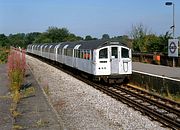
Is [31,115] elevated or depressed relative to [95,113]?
elevated

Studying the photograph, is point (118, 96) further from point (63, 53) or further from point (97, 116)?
point (63, 53)


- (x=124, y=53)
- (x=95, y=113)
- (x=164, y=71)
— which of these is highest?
(x=124, y=53)

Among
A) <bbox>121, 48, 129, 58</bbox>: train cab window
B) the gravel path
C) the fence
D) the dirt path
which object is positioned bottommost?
the gravel path

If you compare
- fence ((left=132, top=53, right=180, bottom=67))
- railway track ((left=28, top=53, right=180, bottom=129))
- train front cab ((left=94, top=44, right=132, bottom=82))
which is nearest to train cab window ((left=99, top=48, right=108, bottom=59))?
train front cab ((left=94, top=44, right=132, bottom=82))

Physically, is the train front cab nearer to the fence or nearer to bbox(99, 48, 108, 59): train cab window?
bbox(99, 48, 108, 59): train cab window

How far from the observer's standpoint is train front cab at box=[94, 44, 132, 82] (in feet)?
72.4

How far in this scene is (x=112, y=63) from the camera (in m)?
22.2

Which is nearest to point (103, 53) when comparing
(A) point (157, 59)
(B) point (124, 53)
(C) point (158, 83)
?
(B) point (124, 53)

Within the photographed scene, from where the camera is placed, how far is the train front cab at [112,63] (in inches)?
869

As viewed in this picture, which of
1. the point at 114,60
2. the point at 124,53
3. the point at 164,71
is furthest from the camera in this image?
the point at 164,71

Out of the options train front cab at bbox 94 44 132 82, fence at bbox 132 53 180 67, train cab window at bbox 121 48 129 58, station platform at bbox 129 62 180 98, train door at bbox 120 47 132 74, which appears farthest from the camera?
fence at bbox 132 53 180 67

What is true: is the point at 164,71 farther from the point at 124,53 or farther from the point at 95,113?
the point at 95,113

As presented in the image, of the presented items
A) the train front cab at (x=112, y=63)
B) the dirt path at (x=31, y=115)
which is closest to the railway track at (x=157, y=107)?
the train front cab at (x=112, y=63)

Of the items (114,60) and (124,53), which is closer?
(114,60)
